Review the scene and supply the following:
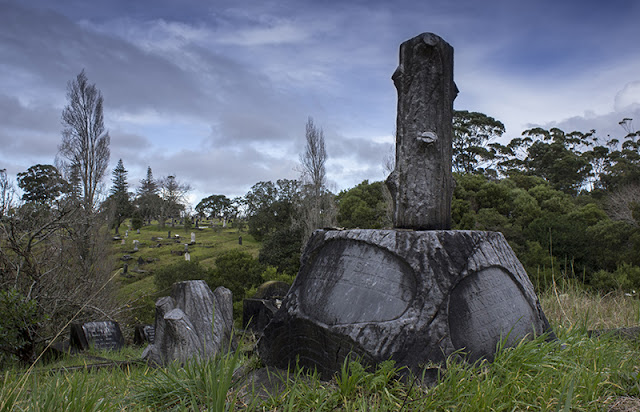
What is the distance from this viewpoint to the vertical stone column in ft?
12.0

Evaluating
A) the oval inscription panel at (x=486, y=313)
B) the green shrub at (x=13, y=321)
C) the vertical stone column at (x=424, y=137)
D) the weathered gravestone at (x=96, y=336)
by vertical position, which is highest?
the vertical stone column at (x=424, y=137)

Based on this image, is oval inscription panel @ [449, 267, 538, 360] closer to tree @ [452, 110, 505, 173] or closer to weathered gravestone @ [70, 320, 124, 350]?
weathered gravestone @ [70, 320, 124, 350]

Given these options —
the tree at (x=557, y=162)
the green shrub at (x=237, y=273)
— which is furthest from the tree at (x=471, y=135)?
the green shrub at (x=237, y=273)

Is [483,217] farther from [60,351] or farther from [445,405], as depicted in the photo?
[445,405]

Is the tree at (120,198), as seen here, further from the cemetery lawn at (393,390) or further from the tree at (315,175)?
the cemetery lawn at (393,390)

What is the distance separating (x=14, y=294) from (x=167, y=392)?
4.56m

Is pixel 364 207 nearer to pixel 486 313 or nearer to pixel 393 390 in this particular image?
pixel 486 313

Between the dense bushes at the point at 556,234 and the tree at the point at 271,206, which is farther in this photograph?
the tree at the point at 271,206

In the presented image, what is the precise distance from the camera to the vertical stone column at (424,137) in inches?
144

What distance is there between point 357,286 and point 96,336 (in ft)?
22.7

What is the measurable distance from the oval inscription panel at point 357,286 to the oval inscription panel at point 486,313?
13.6 inches

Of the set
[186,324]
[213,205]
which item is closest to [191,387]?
[186,324]

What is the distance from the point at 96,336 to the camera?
8.14 metres

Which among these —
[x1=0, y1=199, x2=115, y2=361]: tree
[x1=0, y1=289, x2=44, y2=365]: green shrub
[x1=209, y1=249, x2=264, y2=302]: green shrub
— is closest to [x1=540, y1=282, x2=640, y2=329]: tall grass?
[x1=0, y1=199, x2=115, y2=361]: tree
